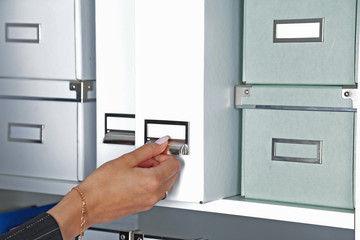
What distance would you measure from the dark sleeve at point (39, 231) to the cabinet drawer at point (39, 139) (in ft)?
0.85

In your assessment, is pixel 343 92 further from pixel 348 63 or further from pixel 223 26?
pixel 223 26

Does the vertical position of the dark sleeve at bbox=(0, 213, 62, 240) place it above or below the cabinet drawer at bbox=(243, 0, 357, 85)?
below

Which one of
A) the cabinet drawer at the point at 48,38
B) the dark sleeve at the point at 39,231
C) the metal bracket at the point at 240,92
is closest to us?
the dark sleeve at the point at 39,231

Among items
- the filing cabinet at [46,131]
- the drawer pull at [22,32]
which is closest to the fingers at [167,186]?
the filing cabinet at [46,131]

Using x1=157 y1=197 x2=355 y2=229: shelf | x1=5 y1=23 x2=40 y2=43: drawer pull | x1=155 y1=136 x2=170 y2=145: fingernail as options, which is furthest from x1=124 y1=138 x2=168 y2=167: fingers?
x1=5 y1=23 x2=40 y2=43: drawer pull

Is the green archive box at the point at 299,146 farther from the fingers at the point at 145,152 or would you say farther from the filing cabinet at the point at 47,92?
the filing cabinet at the point at 47,92

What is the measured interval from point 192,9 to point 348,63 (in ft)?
0.76

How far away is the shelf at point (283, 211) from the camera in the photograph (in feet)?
2.65

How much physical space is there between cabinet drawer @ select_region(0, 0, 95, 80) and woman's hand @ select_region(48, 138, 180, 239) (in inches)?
9.9

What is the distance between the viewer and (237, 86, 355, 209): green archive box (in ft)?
2.74

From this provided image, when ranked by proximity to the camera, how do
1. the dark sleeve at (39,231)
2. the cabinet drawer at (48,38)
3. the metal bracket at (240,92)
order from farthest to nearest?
the cabinet drawer at (48,38) → the metal bracket at (240,92) → the dark sleeve at (39,231)

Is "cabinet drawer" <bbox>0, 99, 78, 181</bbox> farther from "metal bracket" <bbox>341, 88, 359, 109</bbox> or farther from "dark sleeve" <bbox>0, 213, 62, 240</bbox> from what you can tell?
"metal bracket" <bbox>341, 88, 359, 109</bbox>

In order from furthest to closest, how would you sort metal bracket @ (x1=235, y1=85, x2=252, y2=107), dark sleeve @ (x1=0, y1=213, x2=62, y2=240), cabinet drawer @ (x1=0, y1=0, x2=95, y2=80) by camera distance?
cabinet drawer @ (x1=0, y1=0, x2=95, y2=80) < metal bracket @ (x1=235, y1=85, x2=252, y2=107) < dark sleeve @ (x1=0, y1=213, x2=62, y2=240)

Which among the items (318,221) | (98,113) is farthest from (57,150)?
(318,221)
